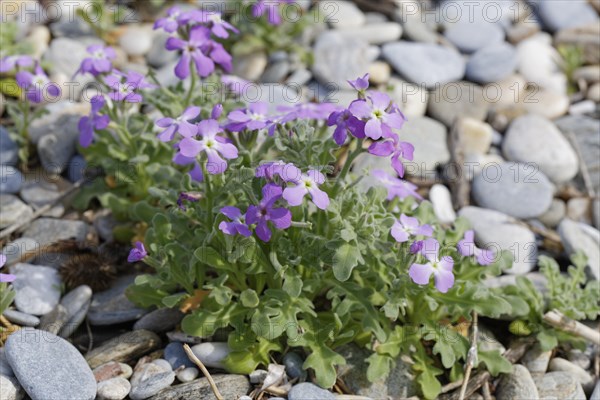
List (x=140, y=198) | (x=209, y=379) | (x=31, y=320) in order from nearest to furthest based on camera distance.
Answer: (x=209, y=379) → (x=31, y=320) → (x=140, y=198)

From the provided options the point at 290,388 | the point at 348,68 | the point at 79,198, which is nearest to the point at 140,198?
the point at 79,198

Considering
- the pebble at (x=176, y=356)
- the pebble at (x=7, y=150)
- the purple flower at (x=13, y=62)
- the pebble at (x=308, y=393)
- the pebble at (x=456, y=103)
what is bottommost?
the pebble at (x=176, y=356)

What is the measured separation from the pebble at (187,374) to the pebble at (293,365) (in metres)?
0.46

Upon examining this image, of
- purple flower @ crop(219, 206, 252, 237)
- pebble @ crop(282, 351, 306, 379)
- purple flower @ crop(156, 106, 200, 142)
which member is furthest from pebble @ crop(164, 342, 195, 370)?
purple flower @ crop(156, 106, 200, 142)

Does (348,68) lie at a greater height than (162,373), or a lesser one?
greater

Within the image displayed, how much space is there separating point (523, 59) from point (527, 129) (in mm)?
1100

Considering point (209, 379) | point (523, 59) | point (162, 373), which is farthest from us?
point (523, 59)

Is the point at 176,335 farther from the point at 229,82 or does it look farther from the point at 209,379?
the point at 229,82

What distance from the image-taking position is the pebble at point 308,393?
3.73 m

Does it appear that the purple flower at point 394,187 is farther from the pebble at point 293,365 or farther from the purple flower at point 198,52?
the purple flower at point 198,52

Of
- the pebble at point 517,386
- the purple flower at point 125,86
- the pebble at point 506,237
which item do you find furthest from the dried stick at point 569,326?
the purple flower at point 125,86

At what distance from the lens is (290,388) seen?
3863 mm

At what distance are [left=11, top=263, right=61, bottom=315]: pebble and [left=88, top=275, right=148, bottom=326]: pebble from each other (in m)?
0.22

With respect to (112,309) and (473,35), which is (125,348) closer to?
(112,309)
